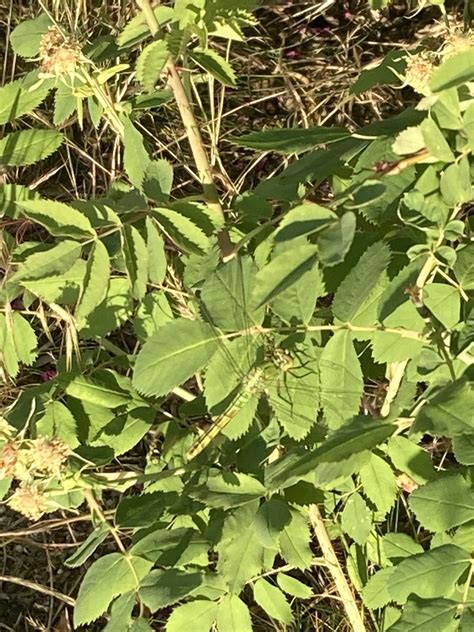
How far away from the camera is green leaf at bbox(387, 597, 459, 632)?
3.60 feet

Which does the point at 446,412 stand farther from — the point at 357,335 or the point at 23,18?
the point at 23,18

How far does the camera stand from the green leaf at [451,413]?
0.91 m

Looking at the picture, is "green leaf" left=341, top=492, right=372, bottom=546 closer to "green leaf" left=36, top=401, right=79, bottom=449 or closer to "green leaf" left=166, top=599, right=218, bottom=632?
"green leaf" left=166, top=599, right=218, bottom=632

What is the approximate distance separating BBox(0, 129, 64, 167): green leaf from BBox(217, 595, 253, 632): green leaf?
0.77 metres

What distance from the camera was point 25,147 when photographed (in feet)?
4.36

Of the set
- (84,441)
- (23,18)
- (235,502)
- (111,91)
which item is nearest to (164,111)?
(23,18)

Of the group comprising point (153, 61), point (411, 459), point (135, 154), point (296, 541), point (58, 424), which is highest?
point (153, 61)

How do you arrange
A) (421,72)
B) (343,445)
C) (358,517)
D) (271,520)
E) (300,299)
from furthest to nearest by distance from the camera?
1. (358,517)
2. (271,520)
3. (300,299)
4. (421,72)
5. (343,445)

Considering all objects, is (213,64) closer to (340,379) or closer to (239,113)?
(340,379)

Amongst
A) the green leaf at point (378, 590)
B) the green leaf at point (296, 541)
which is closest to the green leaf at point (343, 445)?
the green leaf at point (296, 541)

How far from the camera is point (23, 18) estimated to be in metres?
2.23

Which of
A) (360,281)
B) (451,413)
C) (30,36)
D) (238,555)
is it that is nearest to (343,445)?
(451,413)

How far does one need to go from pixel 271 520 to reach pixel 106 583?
29 centimetres

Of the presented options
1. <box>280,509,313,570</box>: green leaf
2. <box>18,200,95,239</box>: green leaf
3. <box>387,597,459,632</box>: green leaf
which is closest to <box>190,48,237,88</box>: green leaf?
<box>18,200,95,239</box>: green leaf
